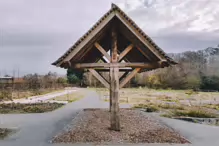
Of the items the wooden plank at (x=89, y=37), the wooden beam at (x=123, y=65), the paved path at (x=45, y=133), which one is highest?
the wooden plank at (x=89, y=37)

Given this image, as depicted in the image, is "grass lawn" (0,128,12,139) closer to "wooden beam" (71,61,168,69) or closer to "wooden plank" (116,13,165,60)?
"wooden beam" (71,61,168,69)

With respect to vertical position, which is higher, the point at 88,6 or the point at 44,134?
the point at 88,6

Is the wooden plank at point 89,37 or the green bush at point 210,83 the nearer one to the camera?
the wooden plank at point 89,37

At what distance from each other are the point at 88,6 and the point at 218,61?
47857 millimetres

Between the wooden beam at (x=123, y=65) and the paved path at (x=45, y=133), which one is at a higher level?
the wooden beam at (x=123, y=65)

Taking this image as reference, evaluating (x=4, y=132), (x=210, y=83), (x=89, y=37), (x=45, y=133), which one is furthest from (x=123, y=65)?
(x=210, y=83)

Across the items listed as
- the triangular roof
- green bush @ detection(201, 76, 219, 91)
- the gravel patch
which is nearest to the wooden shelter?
the triangular roof

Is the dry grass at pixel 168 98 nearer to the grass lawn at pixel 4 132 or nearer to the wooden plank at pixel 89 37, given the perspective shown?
the grass lawn at pixel 4 132

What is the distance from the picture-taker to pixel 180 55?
66062 millimetres

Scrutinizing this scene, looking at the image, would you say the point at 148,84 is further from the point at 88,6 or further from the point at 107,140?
the point at 107,140

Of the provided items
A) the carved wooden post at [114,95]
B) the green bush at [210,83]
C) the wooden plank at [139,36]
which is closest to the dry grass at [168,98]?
the green bush at [210,83]

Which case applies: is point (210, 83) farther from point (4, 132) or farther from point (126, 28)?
point (4, 132)

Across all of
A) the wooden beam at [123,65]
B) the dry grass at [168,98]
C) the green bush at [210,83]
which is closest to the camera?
the wooden beam at [123,65]

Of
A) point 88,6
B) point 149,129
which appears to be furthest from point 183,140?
point 88,6
